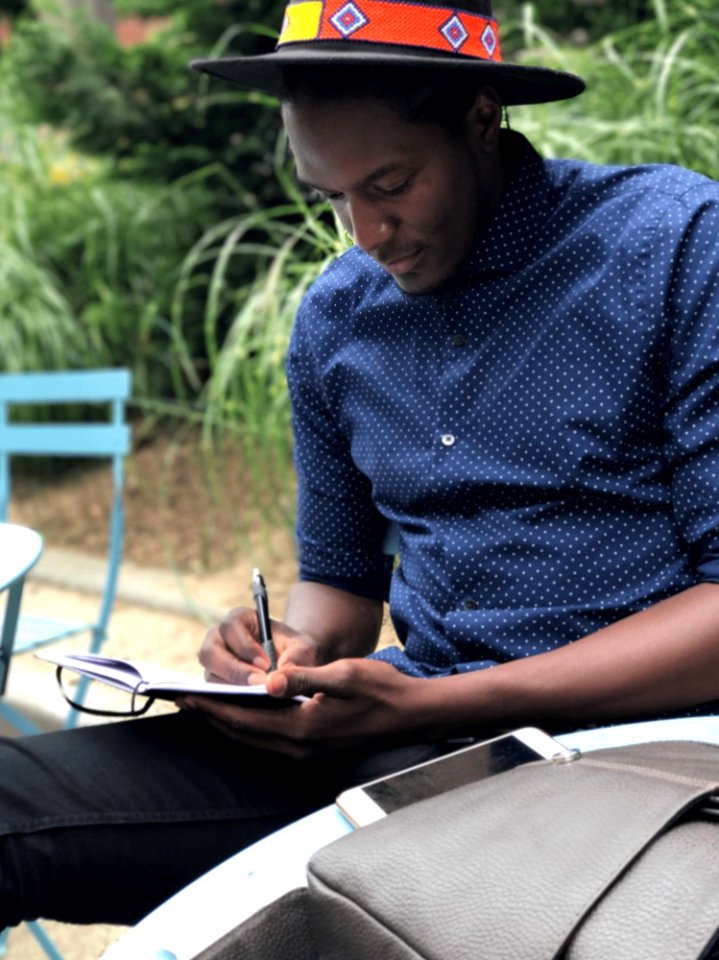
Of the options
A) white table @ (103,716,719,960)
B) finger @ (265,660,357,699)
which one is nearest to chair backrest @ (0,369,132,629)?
finger @ (265,660,357,699)

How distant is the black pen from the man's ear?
0.64 meters

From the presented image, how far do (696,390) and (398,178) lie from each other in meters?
0.46

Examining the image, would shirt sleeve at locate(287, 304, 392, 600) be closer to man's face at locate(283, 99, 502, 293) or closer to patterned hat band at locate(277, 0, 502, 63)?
man's face at locate(283, 99, 502, 293)

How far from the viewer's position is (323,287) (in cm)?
204

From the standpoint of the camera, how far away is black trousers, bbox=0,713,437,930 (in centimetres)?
164

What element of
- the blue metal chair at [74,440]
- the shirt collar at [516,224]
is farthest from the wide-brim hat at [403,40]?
the blue metal chair at [74,440]

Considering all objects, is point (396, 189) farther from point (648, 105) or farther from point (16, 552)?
point (648, 105)

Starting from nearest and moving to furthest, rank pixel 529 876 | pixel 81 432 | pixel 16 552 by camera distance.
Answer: pixel 529 876, pixel 16 552, pixel 81 432

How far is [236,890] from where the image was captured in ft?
4.37

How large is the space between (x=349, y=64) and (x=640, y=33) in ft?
8.70

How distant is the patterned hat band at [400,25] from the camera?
1.71 meters

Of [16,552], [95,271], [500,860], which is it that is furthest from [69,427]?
[500,860]

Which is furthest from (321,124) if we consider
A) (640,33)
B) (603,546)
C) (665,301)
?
(640,33)

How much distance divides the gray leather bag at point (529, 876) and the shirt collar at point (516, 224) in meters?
0.72
